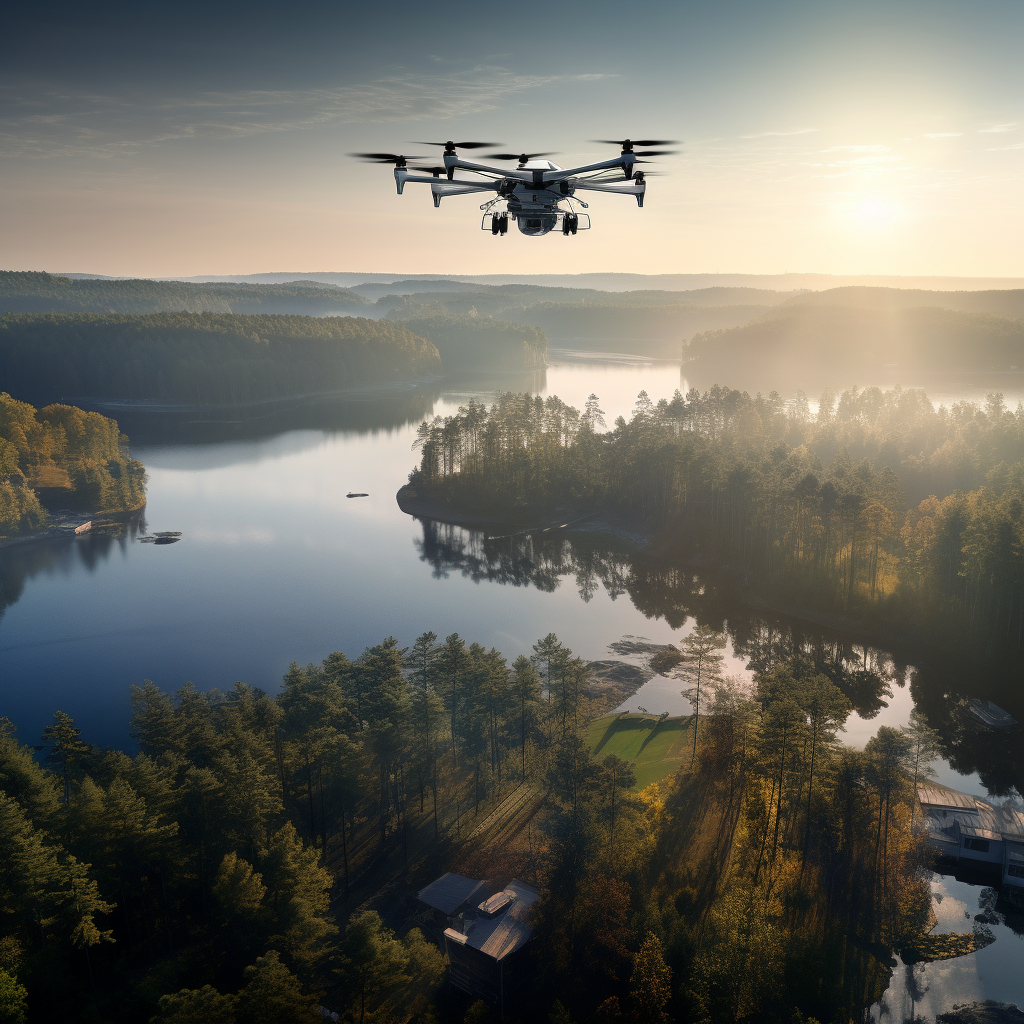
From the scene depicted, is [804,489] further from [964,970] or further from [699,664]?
[964,970]

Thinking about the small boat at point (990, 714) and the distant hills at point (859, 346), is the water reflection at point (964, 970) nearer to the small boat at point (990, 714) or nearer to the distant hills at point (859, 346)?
the small boat at point (990, 714)

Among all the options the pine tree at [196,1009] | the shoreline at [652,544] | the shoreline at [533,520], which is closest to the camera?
the pine tree at [196,1009]

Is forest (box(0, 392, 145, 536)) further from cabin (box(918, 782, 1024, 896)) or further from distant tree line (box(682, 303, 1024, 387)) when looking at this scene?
distant tree line (box(682, 303, 1024, 387))

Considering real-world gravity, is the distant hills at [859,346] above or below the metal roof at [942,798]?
above

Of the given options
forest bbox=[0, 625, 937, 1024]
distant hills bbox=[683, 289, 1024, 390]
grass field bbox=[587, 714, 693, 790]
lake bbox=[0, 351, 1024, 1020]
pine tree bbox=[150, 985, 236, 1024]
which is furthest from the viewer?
distant hills bbox=[683, 289, 1024, 390]

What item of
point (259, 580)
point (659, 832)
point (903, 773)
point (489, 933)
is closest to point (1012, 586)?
point (903, 773)

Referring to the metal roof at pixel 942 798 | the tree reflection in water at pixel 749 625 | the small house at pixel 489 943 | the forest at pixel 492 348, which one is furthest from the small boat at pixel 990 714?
the forest at pixel 492 348

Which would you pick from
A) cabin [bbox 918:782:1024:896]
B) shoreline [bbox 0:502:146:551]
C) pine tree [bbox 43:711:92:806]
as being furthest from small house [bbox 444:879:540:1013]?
shoreline [bbox 0:502:146:551]

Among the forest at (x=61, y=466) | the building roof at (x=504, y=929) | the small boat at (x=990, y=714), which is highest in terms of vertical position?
the forest at (x=61, y=466)
